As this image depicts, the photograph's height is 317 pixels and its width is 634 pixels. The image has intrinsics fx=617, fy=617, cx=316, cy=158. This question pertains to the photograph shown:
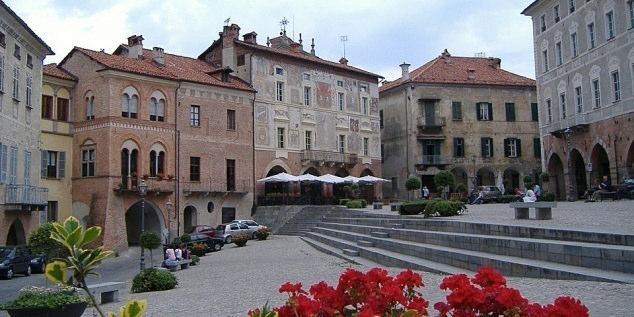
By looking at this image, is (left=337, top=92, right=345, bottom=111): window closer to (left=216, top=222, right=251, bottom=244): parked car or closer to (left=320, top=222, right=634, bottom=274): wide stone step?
(left=216, top=222, right=251, bottom=244): parked car

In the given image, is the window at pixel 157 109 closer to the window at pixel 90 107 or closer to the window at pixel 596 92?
the window at pixel 90 107

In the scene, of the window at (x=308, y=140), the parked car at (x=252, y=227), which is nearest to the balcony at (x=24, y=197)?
the parked car at (x=252, y=227)

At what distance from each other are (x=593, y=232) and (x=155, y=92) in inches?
1187

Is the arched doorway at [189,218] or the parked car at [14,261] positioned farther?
the arched doorway at [189,218]

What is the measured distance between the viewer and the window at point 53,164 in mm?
35312

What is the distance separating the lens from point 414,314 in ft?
12.7

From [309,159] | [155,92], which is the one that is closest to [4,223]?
[155,92]

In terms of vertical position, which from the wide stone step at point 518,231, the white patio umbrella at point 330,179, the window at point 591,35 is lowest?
the wide stone step at point 518,231

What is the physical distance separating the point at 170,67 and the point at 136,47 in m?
2.59

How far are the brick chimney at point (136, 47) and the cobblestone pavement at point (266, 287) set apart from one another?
66.9 ft

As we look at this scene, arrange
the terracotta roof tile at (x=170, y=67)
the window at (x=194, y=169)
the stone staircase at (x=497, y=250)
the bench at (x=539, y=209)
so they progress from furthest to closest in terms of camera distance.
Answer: the window at (x=194, y=169)
the terracotta roof tile at (x=170, y=67)
the bench at (x=539, y=209)
the stone staircase at (x=497, y=250)

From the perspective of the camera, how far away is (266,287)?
572 inches

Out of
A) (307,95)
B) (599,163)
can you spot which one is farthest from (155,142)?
(599,163)

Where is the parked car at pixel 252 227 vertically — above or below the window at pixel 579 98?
below
